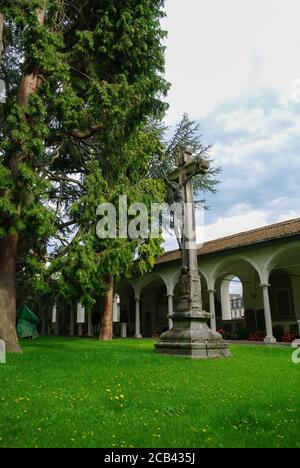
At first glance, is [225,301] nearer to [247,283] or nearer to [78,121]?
[247,283]

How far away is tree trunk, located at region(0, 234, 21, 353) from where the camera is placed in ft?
33.8

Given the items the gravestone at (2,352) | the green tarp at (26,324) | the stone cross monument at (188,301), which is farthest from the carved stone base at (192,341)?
the green tarp at (26,324)

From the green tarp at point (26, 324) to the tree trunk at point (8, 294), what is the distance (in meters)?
11.0

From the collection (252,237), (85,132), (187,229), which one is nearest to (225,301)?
(252,237)

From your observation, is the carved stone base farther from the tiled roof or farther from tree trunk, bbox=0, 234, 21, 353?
the tiled roof

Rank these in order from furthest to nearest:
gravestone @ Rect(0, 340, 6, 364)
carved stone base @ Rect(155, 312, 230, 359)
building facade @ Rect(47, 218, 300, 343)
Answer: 1. building facade @ Rect(47, 218, 300, 343)
2. carved stone base @ Rect(155, 312, 230, 359)
3. gravestone @ Rect(0, 340, 6, 364)

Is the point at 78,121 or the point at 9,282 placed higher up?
the point at 78,121

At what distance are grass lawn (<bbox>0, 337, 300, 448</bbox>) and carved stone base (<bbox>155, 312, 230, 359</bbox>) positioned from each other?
1.75 metres

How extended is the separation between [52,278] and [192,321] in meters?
4.28

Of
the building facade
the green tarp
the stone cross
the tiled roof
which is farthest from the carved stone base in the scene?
the green tarp

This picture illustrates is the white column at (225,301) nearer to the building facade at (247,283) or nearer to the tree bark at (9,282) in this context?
the building facade at (247,283)

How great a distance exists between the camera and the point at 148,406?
4.33 m

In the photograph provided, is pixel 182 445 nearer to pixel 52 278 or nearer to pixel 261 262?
pixel 52 278

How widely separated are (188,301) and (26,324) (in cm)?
1395
